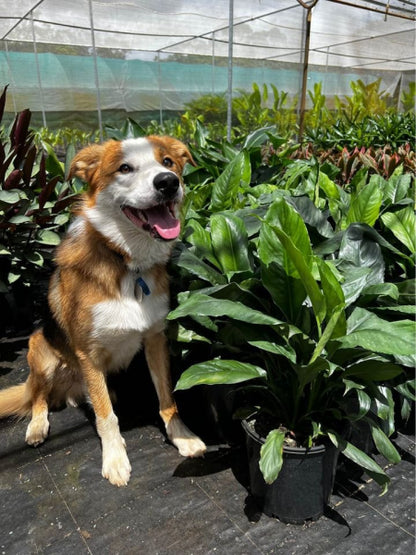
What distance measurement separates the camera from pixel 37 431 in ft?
7.69

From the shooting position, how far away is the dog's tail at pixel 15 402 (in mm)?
2504

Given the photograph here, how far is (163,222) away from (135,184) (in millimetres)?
209

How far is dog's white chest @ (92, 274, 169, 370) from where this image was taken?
2.05 m

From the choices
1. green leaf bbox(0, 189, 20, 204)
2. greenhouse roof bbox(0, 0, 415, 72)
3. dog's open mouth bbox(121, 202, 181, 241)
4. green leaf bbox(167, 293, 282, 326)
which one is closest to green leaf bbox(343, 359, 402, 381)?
green leaf bbox(167, 293, 282, 326)

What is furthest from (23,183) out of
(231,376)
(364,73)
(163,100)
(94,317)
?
(364,73)

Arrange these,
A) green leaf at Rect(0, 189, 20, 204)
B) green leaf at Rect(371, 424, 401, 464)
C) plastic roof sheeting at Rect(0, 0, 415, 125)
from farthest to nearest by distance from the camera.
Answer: plastic roof sheeting at Rect(0, 0, 415, 125) → green leaf at Rect(0, 189, 20, 204) → green leaf at Rect(371, 424, 401, 464)

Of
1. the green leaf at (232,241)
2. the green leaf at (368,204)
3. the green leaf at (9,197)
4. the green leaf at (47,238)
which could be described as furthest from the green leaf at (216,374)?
the green leaf at (47,238)

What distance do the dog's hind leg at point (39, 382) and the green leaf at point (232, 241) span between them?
1.15 m

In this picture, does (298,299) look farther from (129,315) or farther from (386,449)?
(129,315)

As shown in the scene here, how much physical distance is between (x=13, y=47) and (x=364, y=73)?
50.1 ft

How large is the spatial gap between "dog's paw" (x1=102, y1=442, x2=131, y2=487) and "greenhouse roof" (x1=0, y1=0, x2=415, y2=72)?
1208cm

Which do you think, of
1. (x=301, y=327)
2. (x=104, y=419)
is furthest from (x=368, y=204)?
(x=104, y=419)

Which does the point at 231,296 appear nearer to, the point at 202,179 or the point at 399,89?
the point at 202,179

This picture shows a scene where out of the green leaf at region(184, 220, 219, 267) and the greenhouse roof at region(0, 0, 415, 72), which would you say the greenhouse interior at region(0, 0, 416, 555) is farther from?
the greenhouse roof at region(0, 0, 415, 72)
